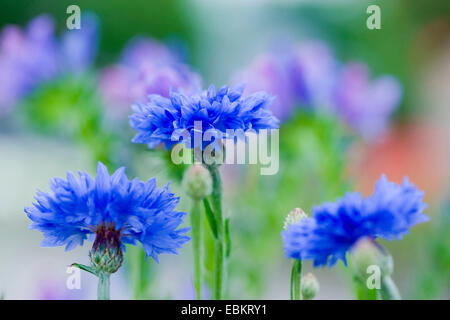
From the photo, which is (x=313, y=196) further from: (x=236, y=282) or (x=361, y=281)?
(x=361, y=281)

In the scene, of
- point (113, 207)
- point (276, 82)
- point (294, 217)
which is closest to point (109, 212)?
point (113, 207)

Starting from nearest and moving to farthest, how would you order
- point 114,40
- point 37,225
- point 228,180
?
point 37,225
point 228,180
point 114,40

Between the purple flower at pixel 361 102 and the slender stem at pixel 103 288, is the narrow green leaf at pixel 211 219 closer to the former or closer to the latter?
the slender stem at pixel 103 288

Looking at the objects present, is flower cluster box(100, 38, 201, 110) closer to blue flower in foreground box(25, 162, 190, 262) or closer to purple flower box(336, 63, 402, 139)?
blue flower in foreground box(25, 162, 190, 262)

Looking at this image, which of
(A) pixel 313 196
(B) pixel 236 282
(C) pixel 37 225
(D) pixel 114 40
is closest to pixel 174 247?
(C) pixel 37 225

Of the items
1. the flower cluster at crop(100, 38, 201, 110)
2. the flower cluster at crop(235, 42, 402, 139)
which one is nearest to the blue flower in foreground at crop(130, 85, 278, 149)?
the flower cluster at crop(100, 38, 201, 110)

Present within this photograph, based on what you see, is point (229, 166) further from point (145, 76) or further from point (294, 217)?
point (294, 217)
